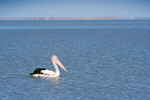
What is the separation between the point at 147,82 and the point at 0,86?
563 centimetres

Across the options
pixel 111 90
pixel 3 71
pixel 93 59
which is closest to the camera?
pixel 111 90

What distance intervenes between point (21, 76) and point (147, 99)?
6172 millimetres

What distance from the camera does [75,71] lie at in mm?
17156

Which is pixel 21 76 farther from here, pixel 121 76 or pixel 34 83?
pixel 121 76

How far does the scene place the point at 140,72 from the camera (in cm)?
1673

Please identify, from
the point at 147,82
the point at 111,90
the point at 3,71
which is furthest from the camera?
the point at 3,71

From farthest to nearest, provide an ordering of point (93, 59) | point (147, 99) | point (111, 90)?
point (93, 59) < point (111, 90) < point (147, 99)

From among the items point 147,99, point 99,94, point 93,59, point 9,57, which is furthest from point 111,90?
point 9,57

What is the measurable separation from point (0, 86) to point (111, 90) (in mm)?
4144

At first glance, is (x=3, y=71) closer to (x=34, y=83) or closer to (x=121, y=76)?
(x=34, y=83)

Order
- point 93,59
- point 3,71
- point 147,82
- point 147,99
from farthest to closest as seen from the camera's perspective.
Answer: point 93,59, point 3,71, point 147,82, point 147,99

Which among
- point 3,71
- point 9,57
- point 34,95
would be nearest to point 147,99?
point 34,95

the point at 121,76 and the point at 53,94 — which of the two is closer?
the point at 53,94

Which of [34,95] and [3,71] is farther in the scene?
[3,71]
